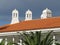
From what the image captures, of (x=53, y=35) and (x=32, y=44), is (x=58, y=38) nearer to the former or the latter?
(x=53, y=35)

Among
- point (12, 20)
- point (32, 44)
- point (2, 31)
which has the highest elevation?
point (12, 20)

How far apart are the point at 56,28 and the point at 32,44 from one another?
3.33 m

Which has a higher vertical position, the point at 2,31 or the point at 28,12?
the point at 28,12

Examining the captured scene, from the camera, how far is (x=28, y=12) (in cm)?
4178

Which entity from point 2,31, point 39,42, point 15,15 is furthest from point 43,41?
point 15,15

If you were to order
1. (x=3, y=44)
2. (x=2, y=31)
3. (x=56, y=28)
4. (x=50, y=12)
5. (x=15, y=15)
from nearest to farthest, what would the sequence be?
(x=56, y=28)
(x=3, y=44)
(x=2, y=31)
(x=50, y=12)
(x=15, y=15)

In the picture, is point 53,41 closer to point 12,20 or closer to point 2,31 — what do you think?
point 2,31

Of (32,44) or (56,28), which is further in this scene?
(56,28)

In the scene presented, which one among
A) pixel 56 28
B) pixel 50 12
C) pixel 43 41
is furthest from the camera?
pixel 50 12

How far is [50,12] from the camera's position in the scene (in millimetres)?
40188

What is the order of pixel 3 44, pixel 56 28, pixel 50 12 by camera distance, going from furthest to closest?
pixel 50 12, pixel 3 44, pixel 56 28

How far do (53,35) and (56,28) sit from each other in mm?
636

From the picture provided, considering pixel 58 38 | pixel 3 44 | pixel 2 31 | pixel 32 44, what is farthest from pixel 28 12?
pixel 32 44

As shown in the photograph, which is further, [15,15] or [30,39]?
[15,15]
